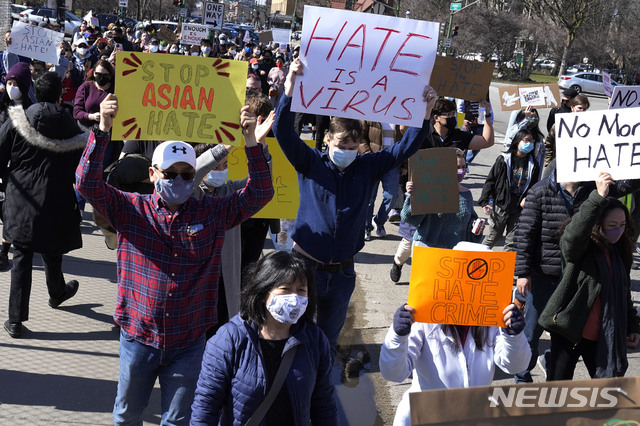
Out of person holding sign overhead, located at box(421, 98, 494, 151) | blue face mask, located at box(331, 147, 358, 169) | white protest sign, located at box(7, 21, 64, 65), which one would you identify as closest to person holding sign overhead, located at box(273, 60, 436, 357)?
blue face mask, located at box(331, 147, 358, 169)

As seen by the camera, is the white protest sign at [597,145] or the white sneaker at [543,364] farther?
the white sneaker at [543,364]

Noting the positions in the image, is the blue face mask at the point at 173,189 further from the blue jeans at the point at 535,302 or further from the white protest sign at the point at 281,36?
the white protest sign at the point at 281,36

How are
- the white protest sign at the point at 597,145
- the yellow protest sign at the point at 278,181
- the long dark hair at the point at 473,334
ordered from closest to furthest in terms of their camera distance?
1. the long dark hair at the point at 473,334
2. the white protest sign at the point at 597,145
3. the yellow protest sign at the point at 278,181

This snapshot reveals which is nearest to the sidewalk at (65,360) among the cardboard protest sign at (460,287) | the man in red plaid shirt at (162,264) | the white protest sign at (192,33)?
the man in red plaid shirt at (162,264)

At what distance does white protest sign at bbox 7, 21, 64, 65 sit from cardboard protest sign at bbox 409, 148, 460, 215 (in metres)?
Result: 5.59

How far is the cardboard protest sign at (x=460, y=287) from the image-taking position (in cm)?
348

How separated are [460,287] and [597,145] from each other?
1.69 meters

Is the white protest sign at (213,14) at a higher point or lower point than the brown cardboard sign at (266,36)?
higher

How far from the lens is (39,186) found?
19.0 ft

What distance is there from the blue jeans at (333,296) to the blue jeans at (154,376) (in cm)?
116

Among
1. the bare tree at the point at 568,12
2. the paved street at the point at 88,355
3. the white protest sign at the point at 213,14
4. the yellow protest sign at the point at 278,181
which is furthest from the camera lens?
the bare tree at the point at 568,12

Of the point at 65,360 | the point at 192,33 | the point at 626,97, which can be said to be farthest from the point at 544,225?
the point at 192,33

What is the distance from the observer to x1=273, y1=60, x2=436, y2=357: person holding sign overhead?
187 inches

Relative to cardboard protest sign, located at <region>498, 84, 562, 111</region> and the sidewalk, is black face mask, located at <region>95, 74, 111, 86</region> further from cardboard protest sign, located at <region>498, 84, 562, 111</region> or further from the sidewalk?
cardboard protest sign, located at <region>498, 84, 562, 111</region>
